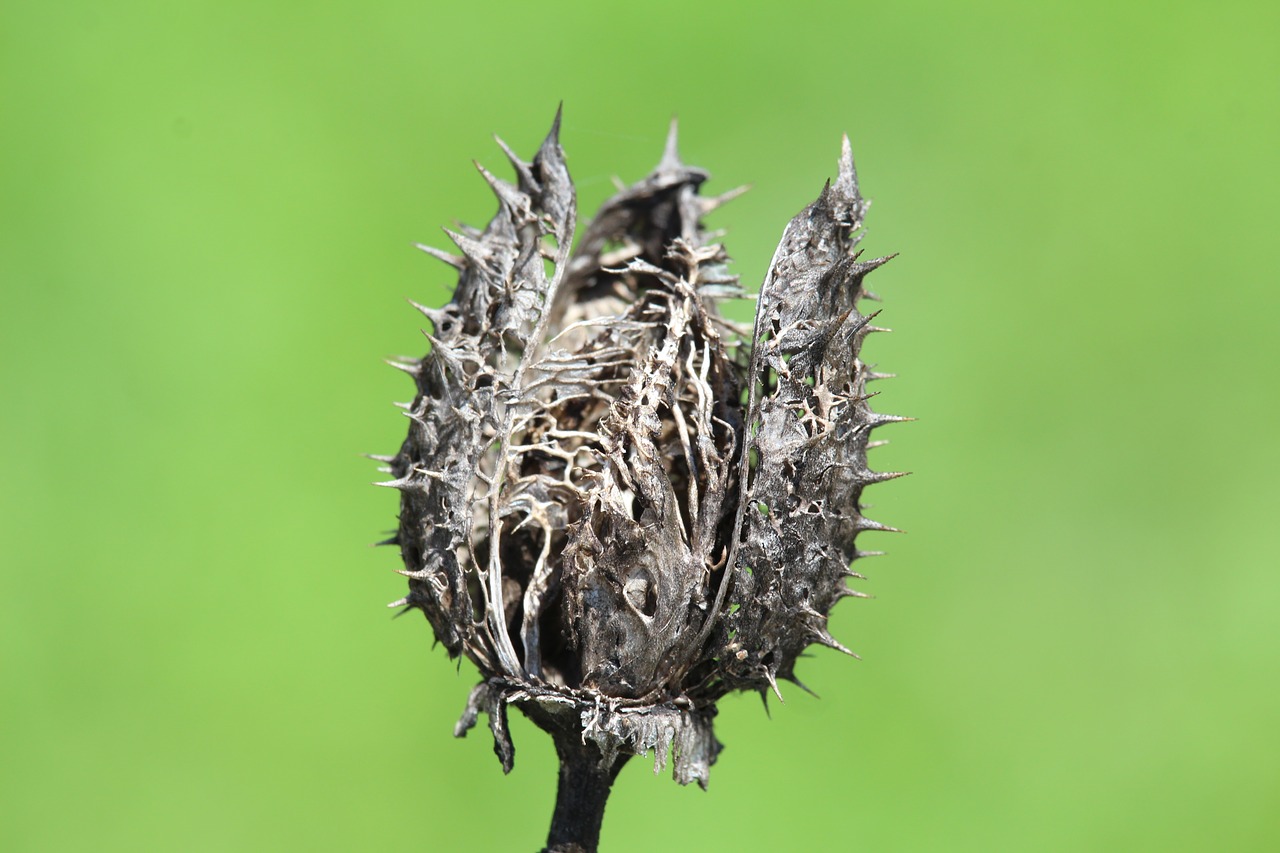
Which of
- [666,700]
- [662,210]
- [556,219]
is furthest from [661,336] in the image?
[666,700]

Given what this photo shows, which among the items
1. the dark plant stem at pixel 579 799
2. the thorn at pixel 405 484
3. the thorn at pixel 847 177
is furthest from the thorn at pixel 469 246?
the dark plant stem at pixel 579 799

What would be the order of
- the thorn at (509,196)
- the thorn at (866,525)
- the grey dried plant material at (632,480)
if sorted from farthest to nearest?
the thorn at (509,196)
the thorn at (866,525)
the grey dried plant material at (632,480)

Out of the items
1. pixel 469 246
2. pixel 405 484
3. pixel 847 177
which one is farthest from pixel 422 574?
pixel 847 177

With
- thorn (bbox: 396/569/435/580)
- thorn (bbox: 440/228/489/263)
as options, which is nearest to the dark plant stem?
thorn (bbox: 396/569/435/580)

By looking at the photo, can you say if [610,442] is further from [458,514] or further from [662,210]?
[662,210]

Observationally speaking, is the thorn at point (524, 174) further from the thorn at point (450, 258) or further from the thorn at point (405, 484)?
the thorn at point (405, 484)

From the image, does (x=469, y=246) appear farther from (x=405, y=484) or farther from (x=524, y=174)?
(x=405, y=484)

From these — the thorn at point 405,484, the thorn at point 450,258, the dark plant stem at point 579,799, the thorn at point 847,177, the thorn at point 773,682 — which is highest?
the thorn at point 847,177
